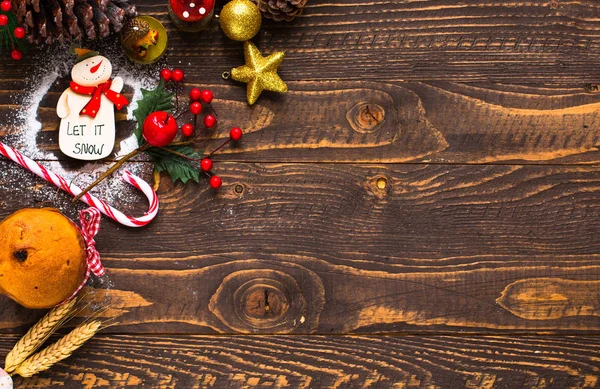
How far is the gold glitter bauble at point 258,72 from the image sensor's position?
1.19m

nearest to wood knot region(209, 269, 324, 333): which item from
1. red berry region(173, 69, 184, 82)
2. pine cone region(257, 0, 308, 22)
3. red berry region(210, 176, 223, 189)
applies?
red berry region(210, 176, 223, 189)

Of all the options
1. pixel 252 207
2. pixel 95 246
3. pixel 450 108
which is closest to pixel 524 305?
pixel 450 108

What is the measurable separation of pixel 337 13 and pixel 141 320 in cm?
73

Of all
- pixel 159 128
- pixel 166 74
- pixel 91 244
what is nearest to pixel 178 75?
pixel 166 74

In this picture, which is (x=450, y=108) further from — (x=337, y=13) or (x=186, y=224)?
(x=186, y=224)

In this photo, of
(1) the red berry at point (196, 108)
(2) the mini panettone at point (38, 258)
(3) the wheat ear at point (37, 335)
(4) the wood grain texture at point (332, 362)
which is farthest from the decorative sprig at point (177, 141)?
(4) the wood grain texture at point (332, 362)

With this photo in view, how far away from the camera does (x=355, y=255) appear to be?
1.24 m

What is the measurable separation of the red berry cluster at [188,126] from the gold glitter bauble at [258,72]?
0.08 meters

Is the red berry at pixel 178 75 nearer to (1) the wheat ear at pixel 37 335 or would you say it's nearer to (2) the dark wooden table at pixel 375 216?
(2) the dark wooden table at pixel 375 216

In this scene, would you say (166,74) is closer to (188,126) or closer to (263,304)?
(188,126)

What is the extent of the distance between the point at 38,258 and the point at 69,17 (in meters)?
0.43

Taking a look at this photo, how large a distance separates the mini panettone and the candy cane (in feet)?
0.29

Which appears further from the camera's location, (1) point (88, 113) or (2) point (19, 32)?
(1) point (88, 113)

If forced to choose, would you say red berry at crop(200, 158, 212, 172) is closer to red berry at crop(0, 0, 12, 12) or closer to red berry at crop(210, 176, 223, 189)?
red berry at crop(210, 176, 223, 189)
